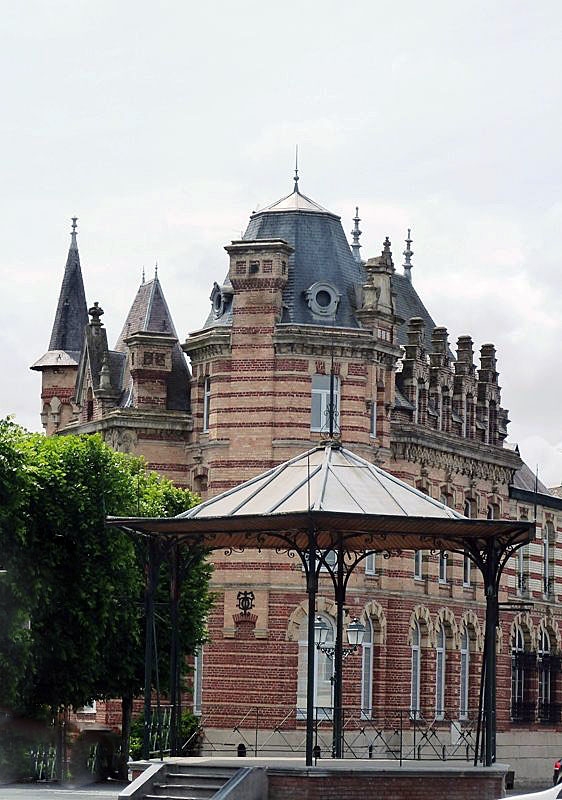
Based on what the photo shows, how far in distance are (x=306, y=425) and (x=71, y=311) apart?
58.2 feet

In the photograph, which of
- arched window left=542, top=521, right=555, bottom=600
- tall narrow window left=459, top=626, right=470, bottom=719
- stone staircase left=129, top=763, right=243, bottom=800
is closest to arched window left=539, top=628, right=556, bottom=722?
arched window left=542, top=521, right=555, bottom=600

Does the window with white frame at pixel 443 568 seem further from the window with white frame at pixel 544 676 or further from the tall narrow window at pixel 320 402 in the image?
the window with white frame at pixel 544 676

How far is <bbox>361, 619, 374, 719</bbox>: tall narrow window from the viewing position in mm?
58688

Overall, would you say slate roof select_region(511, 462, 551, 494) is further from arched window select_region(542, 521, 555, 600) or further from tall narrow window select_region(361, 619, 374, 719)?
tall narrow window select_region(361, 619, 374, 719)

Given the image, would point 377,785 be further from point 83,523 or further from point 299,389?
point 299,389

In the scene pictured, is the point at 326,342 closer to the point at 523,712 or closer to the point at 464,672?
the point at 464,672

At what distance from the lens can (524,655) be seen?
72312 millimetres

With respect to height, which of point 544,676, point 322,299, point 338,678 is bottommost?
point 338,678

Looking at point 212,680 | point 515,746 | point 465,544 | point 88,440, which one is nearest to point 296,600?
point 212,680

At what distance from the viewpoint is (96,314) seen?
65.1 m

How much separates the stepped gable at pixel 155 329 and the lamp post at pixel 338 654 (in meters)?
8.59

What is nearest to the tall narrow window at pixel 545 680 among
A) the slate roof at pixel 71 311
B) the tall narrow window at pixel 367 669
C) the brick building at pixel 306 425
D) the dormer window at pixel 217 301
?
the brick building at pixel 306 425

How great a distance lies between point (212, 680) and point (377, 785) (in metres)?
25.4

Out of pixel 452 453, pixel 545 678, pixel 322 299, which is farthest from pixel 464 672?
pixel 322 299
